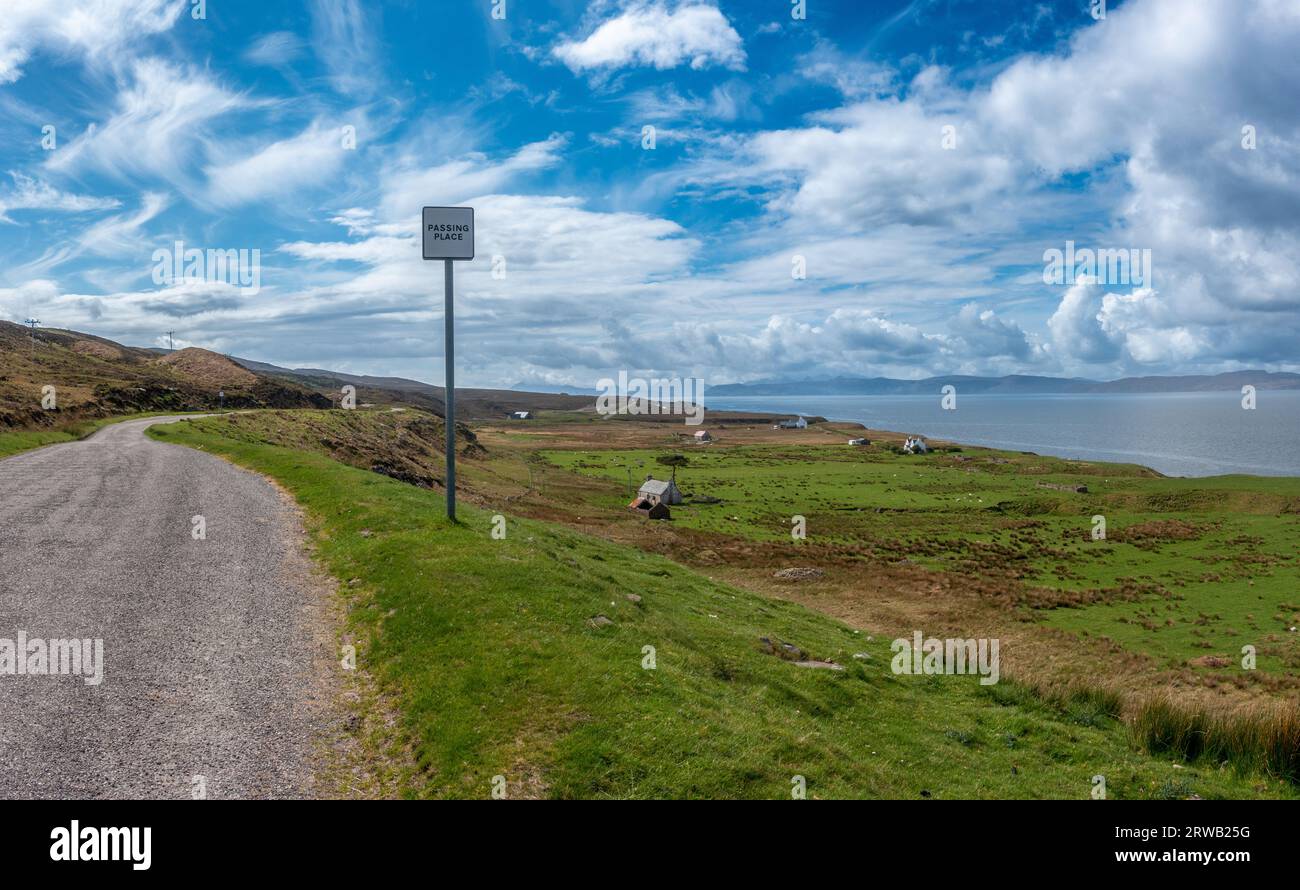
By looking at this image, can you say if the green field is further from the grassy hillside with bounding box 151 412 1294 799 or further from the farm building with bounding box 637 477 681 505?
the grassy hillside with bounding box 151 412 1294 799

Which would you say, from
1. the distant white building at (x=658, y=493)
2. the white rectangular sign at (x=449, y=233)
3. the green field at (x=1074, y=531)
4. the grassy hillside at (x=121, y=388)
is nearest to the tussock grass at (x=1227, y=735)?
the green field at (x=1074, y=531)

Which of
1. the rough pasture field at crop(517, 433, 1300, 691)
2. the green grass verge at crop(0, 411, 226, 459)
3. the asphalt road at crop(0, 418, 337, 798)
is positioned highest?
the green grass verge at crop(0, 411, 226, 459)

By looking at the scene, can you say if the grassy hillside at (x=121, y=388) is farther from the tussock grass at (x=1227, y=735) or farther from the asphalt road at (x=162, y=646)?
the tussock grass at (x=1227, y=735)

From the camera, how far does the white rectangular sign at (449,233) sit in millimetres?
19453

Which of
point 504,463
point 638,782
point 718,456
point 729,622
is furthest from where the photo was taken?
point 718,456

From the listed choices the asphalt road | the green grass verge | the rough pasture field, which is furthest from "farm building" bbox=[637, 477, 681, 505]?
the green grass verge

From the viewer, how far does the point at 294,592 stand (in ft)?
51.2

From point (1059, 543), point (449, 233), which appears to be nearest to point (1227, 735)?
point (449, 233)

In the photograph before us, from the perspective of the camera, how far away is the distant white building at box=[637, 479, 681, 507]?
67.6m

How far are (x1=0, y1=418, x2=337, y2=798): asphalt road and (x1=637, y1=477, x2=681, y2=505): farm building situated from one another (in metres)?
44.8

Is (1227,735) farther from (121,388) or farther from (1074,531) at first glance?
(121,388)
